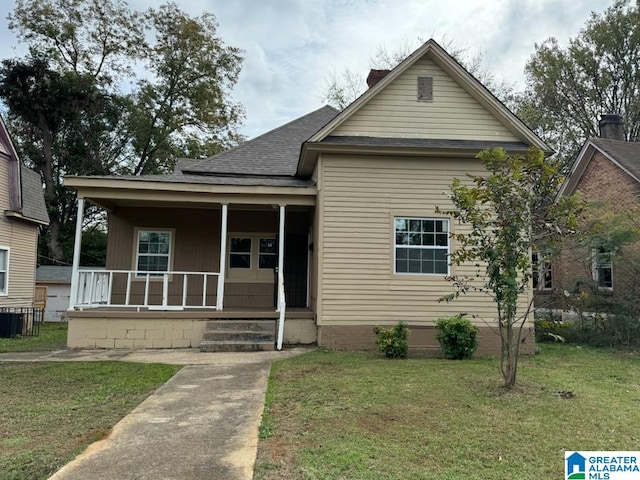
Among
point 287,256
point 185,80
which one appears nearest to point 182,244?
point 287,256

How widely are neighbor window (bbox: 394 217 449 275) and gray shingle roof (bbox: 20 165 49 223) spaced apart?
44.9 ft

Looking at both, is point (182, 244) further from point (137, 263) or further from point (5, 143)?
point (5, 143)

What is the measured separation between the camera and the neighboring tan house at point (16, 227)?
14727 mm

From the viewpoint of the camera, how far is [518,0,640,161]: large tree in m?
22.0

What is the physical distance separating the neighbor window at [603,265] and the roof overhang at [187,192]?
682 centimetres

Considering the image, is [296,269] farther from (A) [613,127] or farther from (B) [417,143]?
(A) [613,127]

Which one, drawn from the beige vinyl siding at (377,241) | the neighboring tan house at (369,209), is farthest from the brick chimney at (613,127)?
the beige vinyl siding at (377,241)

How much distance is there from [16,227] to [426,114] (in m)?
14.8

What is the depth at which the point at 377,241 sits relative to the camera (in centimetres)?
873

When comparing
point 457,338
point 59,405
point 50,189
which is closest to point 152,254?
point 59,405

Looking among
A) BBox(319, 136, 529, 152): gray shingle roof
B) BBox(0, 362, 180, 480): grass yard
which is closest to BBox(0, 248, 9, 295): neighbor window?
BBox(0, 362, 180, 480): grass yard

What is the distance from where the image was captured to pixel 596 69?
75.2 feet

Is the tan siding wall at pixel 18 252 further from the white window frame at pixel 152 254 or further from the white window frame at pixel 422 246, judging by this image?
the white window frame at pixel 422 246

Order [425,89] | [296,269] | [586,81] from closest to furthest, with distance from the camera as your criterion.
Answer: [425,89], [296,269], [586,81]
